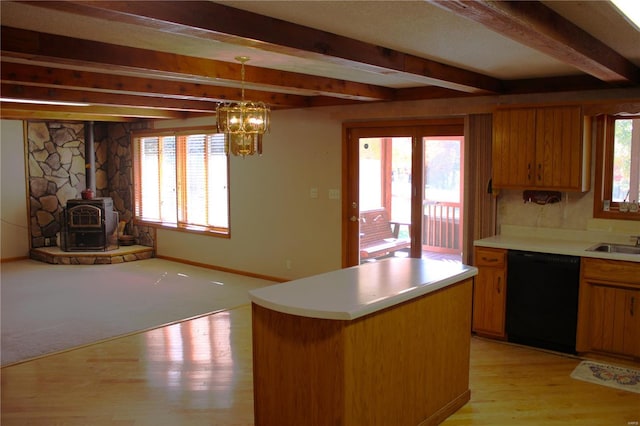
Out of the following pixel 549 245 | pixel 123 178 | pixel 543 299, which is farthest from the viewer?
pixel 123 178

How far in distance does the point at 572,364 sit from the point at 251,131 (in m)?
3.01

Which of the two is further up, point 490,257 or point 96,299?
point 490,257

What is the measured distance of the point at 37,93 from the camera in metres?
5.65

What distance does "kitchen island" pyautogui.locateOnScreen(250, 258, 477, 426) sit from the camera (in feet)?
9.01

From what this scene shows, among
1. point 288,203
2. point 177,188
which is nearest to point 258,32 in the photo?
point 288,203

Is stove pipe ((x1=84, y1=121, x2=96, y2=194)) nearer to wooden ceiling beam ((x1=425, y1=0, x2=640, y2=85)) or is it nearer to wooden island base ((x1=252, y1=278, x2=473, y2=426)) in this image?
wooden island base ((x1=252, y1=278, x2=473, y2=426))

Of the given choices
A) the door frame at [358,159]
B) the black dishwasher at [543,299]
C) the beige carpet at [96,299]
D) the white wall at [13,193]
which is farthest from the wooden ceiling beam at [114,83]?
the white wall at [13,193]

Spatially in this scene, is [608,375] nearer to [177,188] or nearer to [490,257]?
[490,257]

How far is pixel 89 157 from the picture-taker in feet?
30.6

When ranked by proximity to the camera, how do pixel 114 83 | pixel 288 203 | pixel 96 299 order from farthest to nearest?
1. pixel 288 203
2. pixel 96 299
3. pixel 114 83

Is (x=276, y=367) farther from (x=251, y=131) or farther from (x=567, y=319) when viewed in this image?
(x=567, y=319)

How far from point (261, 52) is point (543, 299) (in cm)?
290

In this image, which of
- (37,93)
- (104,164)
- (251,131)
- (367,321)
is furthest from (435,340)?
(104,164)

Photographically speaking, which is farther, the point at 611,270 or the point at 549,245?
the point at 549,245
